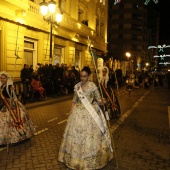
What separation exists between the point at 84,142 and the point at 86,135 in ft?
0.40

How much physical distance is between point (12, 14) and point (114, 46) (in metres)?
52.1

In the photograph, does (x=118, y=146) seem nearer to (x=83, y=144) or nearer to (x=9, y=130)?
(x=83, y=144)

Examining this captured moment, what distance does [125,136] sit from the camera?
277 inches

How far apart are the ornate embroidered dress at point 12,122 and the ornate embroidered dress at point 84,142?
156 cm

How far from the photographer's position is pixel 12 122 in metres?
5.89

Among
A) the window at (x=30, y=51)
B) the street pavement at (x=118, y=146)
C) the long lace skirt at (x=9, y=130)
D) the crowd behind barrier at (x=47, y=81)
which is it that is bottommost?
the street pavement at (x=118, y=146)

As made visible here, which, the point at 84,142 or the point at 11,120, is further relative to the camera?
the point at 11,120

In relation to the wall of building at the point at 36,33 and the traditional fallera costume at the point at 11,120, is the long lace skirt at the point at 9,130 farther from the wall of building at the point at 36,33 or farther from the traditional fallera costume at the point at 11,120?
the wall of building at the point at 36,33

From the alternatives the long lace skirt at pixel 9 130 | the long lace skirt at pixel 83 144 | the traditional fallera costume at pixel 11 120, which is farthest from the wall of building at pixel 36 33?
the long lace skirt at pixel 83 144

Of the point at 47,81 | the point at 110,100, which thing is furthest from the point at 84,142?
the point at 47,81

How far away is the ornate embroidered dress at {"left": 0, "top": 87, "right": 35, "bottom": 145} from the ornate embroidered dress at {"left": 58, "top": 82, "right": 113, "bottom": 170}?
61.4 inches

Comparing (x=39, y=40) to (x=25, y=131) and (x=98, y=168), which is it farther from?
(x=98, y=168)

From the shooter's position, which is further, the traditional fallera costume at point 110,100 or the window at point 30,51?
the window at point 30,51

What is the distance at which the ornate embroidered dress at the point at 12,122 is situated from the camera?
5.78 metres
